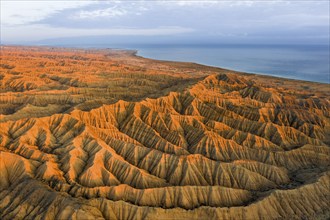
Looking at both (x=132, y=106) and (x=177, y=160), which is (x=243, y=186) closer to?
(x=177, y=160)

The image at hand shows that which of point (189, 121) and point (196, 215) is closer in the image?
point (196, 215)

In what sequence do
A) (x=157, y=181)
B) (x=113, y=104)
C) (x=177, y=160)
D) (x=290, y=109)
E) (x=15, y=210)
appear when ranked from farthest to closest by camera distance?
(x=290, y=109), (x=113, y=104), (x=177, y=160), (x=157, y=181), (x=15, y=210)

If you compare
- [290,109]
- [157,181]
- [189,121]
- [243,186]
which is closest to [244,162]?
[243,186]

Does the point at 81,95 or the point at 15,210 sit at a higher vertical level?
the point at 81,95

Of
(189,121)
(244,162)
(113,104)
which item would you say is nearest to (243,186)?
(244,162)

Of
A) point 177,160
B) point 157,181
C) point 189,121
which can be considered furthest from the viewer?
point 189,121

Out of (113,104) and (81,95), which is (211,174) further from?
(81,95)
